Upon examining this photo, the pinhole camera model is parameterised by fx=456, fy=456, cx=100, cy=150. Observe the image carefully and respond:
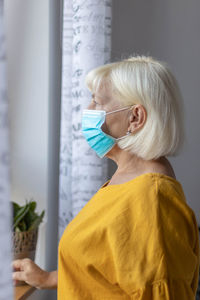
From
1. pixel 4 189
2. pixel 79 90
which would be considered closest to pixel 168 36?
pixel 79 90

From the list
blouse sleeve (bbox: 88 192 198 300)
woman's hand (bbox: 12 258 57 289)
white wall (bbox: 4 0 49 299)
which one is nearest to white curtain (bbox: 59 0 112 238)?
white wall (bbox: 4 0 49 299)

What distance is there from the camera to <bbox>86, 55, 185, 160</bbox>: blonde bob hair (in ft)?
3.85

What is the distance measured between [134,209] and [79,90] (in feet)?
2.35

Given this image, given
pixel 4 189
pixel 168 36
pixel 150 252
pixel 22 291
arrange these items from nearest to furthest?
1. pixel 4 189
2. pixel 150 252
3. pixel 22 291
4. pixel 168 36

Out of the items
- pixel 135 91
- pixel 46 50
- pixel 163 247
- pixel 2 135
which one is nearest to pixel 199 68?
pixel 46 50

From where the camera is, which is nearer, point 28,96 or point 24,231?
point 24,231

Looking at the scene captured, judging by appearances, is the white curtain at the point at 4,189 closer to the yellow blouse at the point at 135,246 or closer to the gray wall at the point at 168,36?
the yellow blouse at the point at 135,246

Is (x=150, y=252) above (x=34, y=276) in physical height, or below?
above

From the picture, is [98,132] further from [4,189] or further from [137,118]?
[4,189]

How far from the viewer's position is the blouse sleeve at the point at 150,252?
1072mm

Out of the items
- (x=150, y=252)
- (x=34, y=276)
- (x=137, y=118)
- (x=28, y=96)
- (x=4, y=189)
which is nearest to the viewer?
(x=4, y=189)

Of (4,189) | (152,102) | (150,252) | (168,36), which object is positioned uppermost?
(168,36)

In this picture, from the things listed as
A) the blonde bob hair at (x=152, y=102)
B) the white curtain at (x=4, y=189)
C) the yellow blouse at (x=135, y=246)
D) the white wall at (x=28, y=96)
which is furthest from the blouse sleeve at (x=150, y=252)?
the white wall at (x=28, y=96)

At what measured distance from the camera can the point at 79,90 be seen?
1.71 meters
